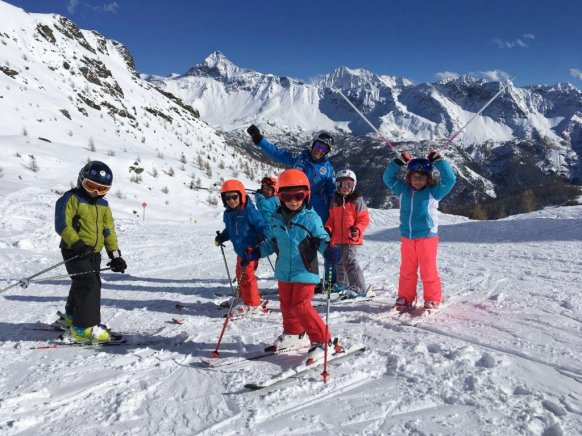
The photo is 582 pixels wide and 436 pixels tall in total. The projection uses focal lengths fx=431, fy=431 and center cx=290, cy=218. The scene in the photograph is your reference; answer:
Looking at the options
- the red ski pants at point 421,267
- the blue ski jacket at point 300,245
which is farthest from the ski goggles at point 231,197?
the red ski pants at point 421,267

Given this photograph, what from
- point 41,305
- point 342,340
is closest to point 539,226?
point 342,340

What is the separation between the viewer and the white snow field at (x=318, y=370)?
9.30 feet

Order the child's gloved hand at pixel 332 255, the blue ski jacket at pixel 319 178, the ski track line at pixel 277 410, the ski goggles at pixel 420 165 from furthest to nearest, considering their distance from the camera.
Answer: the blue ski jacket at pixel 319 178 → the ski goggles at pixel 420 165 → the child's gloved hand at pixel 332 255 → the ski track line at pixel 277 410

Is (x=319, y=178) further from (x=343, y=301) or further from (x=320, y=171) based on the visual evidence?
(x=343, y=301)

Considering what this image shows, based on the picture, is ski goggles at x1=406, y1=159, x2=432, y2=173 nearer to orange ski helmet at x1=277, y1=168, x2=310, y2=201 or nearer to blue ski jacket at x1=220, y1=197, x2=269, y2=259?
orange ski helmet at x1=277, y1=168, x2=310, y2=201

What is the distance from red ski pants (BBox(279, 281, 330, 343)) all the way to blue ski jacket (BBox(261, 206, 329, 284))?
0.08 m

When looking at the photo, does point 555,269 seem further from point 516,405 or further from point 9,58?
point 9,58

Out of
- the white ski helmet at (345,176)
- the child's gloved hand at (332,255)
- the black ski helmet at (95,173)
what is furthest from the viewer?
the white ski helmet at (345,176)

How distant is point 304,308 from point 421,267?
75.9 inches

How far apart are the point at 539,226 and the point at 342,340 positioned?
398 inches

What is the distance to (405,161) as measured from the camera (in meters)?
5.05

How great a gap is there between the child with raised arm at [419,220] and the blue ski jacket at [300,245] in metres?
1.66

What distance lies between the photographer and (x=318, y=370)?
355 cm

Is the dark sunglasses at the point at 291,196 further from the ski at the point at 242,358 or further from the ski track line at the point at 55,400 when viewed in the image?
the ski track line at the point at 55,400
